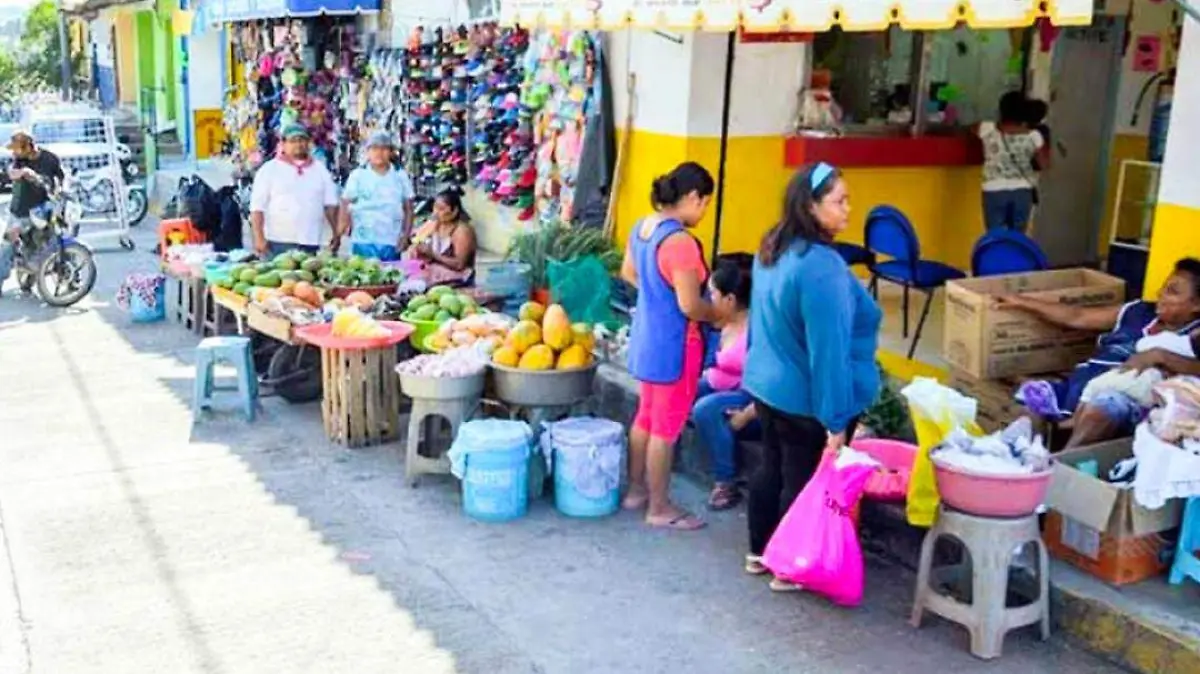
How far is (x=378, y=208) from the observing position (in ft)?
28.7

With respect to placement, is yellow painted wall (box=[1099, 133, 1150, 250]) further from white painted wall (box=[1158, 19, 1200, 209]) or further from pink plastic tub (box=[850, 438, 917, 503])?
pink plastic tub (box=[850, 438, 917, 503])

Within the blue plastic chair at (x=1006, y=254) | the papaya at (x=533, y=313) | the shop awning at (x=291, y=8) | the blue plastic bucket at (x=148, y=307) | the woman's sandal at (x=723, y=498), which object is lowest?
the woman's sandal at (x=723, y=498)

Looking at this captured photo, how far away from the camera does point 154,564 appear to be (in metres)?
5.21

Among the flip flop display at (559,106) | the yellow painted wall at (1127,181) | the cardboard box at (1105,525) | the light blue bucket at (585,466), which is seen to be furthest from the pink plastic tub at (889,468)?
the flip flop display at (559,106)

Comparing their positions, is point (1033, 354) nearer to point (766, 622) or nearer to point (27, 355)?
point (766, 622)

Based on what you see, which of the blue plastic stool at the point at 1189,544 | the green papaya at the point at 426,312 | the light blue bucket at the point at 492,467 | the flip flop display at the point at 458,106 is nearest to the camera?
the blue plastic stool at the point at 1189,544

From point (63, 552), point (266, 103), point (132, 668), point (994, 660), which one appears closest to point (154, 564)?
point (63, 552)

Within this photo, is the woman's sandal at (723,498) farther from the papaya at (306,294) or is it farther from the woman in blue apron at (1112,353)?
the papaya at (306,294)

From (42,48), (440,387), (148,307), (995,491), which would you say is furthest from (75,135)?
(42,48)

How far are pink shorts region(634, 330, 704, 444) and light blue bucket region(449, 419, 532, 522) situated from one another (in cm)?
58

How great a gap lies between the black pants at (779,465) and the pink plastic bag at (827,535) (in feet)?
0.36

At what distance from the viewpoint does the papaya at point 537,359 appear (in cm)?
606

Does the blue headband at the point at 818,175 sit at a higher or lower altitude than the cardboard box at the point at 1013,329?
higher

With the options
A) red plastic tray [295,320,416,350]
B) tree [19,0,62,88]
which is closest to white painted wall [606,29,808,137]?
red plastic tray [295,320,416,350]
